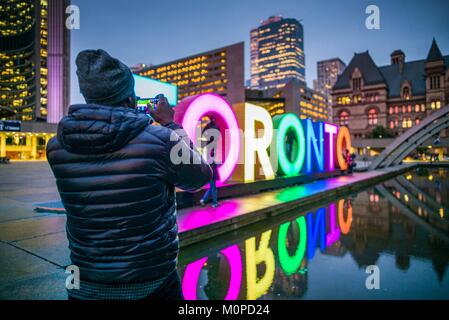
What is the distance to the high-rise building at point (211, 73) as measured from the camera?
12200 cm

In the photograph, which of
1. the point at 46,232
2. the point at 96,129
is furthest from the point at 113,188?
the point at 46,232

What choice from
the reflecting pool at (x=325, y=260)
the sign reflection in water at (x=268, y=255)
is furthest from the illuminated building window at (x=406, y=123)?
the sign reflection in water at (x=268, y=255)

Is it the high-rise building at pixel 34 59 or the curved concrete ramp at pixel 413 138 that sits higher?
the high-rise building at pixel 34 59

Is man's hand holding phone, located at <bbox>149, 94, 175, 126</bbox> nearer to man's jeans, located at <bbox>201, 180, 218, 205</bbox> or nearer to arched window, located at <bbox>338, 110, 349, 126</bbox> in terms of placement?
man's jeans, located at <bbox>201, 180, 218, 205</bbox>

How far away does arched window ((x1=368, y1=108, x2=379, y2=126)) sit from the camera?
75188mm

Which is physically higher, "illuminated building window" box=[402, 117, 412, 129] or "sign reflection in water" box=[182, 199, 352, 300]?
"illuminated building window" box=[402, 117, 412, 129]

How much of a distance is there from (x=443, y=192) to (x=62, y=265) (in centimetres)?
1454

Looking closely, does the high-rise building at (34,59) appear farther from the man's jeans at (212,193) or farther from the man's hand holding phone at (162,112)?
the man's hand holding phone at (162,112)

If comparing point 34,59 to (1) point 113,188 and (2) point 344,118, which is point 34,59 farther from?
(1) point 113,188

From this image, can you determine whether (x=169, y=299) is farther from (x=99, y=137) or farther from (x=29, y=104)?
(x=29, y=104)

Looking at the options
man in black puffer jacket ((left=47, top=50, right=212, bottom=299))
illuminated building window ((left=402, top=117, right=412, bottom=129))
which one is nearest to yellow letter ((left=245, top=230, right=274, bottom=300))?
man in black puffer jacket ((left=47, top=50, right=212, bottom=299))

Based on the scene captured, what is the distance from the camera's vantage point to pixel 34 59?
105 meters

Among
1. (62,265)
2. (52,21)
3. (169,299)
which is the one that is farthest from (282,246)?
(52,21)

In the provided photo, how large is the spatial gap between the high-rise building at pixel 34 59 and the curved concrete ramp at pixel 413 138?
99.8 metres
